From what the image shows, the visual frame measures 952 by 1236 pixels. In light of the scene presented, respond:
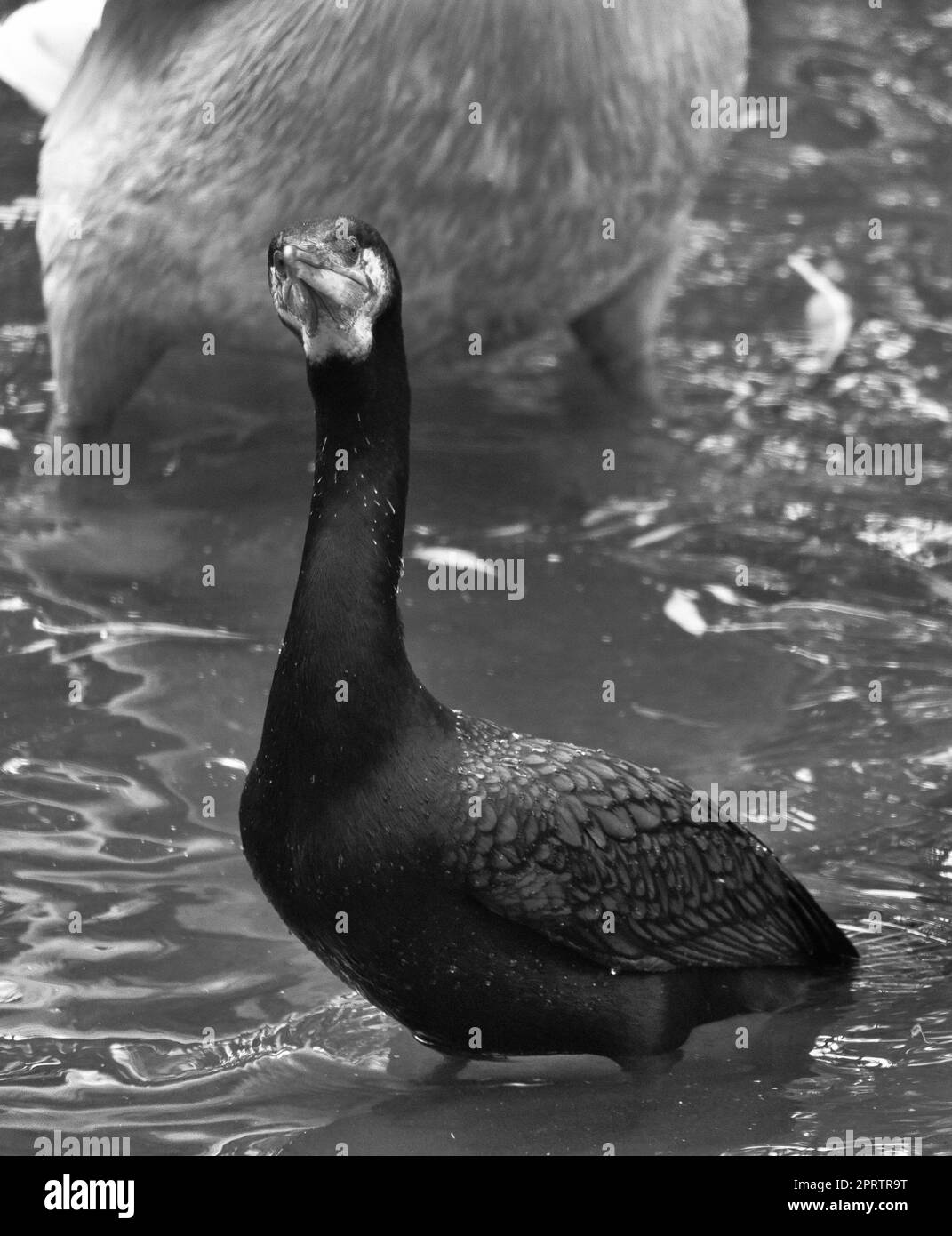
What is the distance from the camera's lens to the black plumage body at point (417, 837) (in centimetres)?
371

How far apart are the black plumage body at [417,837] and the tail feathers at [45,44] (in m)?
3.91

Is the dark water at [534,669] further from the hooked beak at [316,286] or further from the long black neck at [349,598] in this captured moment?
the hooked beak at [316,286]

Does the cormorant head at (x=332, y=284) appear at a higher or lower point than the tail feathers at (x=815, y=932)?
higher

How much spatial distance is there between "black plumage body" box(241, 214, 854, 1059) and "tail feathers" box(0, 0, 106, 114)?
391cm

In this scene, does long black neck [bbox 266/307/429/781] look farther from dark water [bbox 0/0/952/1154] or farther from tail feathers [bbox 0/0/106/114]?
tail feathers [bbox 0/0/106/114]

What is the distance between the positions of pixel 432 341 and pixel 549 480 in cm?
74

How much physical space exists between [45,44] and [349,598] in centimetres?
426

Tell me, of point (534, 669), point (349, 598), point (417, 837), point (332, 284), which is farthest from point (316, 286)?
point (534, 669)

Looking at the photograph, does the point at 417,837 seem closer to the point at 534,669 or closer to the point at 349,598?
the point at 349,598

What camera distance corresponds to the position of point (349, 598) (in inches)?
147

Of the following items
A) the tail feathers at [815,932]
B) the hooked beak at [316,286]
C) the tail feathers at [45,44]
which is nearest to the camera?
the hooked beak at [316,286]

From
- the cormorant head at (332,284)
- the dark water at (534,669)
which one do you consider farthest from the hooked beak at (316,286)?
the dark water at (534,669)
